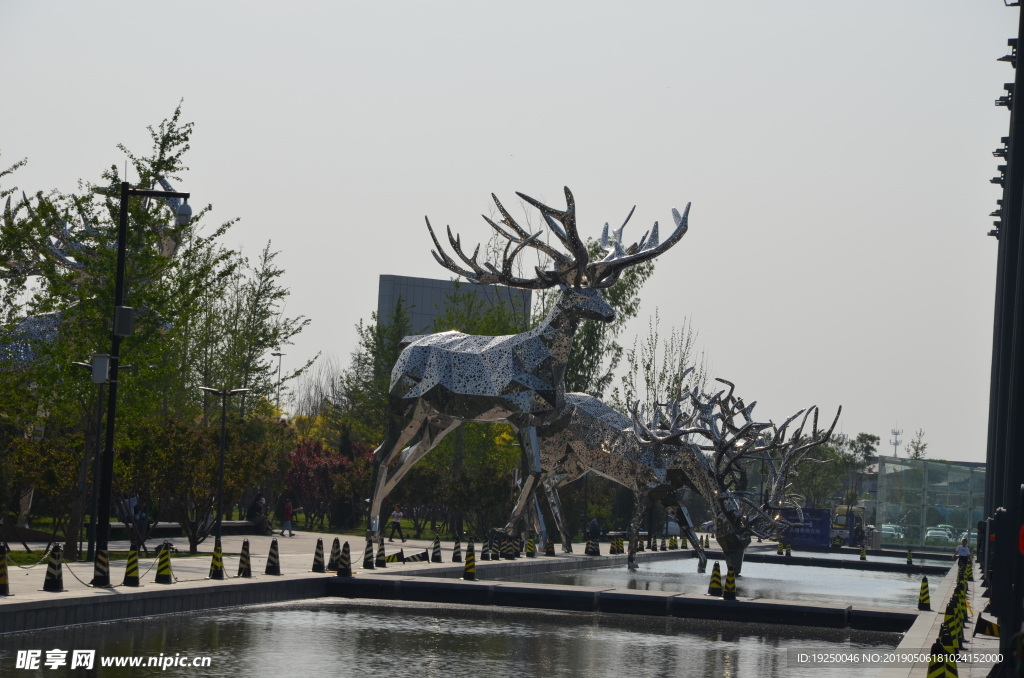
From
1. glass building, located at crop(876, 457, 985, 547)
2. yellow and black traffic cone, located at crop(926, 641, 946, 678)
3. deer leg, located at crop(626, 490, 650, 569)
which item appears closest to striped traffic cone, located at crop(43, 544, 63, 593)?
yellow and black traffic cone, located at crop(926, 641, 946, 678)

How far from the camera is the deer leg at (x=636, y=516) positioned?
28.8 m

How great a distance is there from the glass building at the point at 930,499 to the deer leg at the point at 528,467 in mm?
26534

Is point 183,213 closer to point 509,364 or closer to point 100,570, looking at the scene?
point 100,570

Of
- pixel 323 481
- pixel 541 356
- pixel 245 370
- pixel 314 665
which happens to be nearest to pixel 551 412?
pixel 541 356

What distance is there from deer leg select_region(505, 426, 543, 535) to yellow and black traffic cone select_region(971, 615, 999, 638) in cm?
1267

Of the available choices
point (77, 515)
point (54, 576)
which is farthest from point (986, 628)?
point (77, 515)

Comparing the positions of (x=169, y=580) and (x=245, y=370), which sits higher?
(x=245, y=370)

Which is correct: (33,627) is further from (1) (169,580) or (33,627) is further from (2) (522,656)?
(2) (522,656)

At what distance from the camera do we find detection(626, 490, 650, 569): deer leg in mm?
28750

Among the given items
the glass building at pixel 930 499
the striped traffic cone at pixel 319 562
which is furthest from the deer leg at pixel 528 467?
the glass building at pixel 930 499

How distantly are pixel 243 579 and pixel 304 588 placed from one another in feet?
3.42

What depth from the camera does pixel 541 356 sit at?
26172 mm

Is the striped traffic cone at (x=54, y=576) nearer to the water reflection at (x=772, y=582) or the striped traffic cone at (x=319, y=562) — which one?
the striped traffic cone at (x=319, y=562)

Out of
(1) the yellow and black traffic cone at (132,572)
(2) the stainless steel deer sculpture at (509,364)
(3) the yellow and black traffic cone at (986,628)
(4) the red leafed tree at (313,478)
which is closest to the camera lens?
(3) the yellow and black traffic cone at (986,628)
